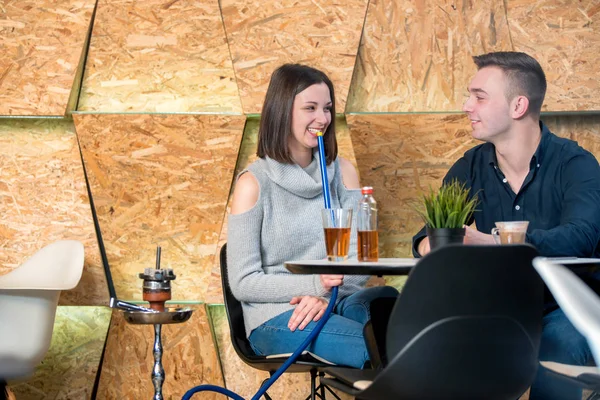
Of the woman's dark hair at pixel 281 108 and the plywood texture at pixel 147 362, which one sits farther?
the plywood texture at pixel 147 362

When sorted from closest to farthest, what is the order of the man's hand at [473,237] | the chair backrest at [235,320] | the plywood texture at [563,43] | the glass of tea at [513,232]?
the glass of tea at [513,232]
the man's hand at [473,237]
the chair backrest at [235,320]
the plywood texture at [563,43]

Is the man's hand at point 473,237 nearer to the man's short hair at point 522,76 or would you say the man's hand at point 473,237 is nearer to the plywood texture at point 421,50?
the man's short hair at point 522,76

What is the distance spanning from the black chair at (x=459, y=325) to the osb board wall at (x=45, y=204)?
2193 mm

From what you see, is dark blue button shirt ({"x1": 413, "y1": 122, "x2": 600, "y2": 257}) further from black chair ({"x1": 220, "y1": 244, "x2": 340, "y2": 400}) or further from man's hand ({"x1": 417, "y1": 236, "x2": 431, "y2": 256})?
black chair ({"x1": 220, "y1": 244, "x2": 340, "y2": 400})

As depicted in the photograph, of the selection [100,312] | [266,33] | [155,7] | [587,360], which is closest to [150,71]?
[155,7]

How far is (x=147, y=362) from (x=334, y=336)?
144 cm

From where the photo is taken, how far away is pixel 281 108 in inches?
109

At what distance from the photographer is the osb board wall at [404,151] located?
352cm

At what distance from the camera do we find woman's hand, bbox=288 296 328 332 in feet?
7.79

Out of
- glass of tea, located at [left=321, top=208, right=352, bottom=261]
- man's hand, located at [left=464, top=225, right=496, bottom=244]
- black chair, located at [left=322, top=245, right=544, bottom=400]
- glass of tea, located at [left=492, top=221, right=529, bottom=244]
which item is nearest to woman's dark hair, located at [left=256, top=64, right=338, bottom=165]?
glass of tea, located at [left=321, top=208, right=352, bottom=261]

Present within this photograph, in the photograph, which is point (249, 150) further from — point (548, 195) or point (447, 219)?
point (447, 219)

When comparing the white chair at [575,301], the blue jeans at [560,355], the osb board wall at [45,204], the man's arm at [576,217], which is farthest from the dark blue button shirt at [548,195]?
the osb board wall at [45,204]

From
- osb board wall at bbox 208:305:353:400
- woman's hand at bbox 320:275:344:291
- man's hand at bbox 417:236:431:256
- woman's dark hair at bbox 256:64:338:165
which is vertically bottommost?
osb board wall at bbox 208:305:353:400

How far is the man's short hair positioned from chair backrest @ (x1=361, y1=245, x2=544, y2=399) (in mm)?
1254
